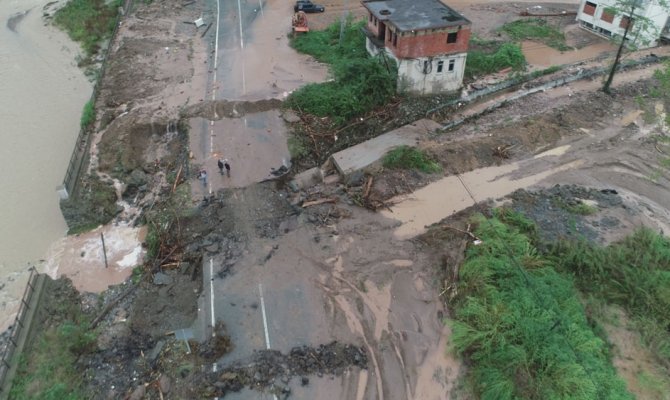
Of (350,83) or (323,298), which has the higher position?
(350,83)

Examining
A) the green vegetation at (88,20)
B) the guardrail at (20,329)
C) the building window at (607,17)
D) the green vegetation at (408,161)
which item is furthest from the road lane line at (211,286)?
the building window at (607,17)

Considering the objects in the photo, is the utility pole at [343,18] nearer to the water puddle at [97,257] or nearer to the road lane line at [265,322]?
the water puddle at [97,257]

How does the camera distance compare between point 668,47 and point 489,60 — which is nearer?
point 489,60

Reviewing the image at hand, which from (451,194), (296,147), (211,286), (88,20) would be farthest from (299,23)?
(211,286)

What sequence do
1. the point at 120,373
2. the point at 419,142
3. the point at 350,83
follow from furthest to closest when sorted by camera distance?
the point at 350,83
the point at 419,142
the point at 120,373

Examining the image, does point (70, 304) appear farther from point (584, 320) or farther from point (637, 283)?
point (637, 283)

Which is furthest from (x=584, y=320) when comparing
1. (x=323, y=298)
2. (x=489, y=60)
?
(x=489, y=60)

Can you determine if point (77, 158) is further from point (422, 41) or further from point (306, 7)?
point (306, 7)
